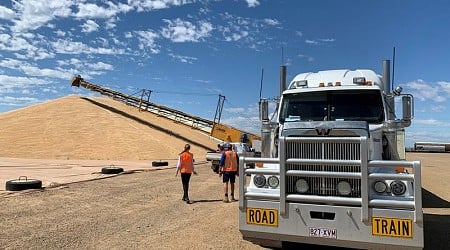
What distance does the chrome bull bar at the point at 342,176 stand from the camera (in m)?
5.25

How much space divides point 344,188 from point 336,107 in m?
2.33

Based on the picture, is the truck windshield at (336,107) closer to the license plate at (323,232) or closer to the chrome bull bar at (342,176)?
the chrome bull bar at (342,176)

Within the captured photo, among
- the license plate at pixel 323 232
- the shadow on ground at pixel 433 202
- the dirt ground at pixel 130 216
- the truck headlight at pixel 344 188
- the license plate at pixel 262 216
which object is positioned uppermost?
the truck headlight at pixel 344 188

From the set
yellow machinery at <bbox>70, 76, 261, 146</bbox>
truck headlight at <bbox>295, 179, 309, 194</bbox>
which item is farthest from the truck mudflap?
yellow machinery at <bbox>70, 76, 261, 146</bbox>

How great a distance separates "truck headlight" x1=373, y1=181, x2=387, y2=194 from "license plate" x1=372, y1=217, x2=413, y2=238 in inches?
16.8

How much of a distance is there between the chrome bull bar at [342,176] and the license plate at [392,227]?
123 mm

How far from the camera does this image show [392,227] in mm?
5273

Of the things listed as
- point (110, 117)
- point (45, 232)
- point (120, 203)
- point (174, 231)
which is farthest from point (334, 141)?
point (110, 117)

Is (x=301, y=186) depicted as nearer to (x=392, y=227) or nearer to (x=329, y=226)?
(x=329, y=226)

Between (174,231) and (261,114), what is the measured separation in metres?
2.98

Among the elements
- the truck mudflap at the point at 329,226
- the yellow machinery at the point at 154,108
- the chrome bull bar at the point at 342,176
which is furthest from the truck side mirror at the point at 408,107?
the yellow machinery at the point at 154,108

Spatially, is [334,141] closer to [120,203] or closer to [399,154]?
[399,154]

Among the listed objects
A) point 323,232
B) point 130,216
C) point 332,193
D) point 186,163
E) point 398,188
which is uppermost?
point 398,188

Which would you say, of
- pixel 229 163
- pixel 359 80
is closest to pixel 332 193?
pixel 359 80
